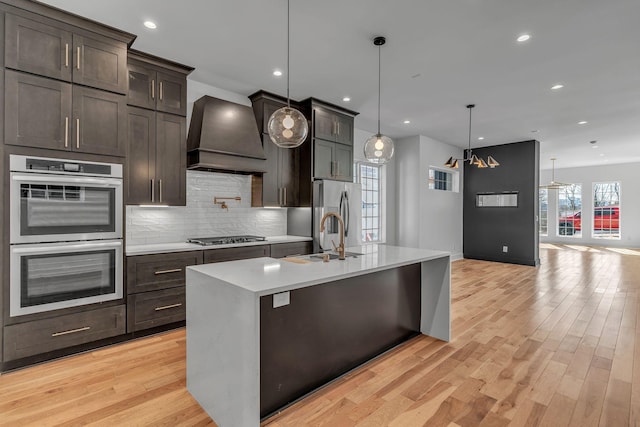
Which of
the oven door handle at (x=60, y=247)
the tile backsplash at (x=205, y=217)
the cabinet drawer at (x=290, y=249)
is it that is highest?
the tile backsplash at (x=205, y=217)

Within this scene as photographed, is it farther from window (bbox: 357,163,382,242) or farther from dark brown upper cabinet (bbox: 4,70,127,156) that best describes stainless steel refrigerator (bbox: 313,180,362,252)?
dark brown upper cabinet (bbox: 4,70,127,156)

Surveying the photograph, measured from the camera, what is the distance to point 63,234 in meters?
2.73

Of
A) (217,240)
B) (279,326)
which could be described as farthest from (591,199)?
(279,326)

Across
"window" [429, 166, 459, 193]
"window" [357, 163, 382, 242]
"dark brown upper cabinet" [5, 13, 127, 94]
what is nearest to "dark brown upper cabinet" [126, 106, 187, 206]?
"dark brown upper cabinet" [5, 13, 127, 94]

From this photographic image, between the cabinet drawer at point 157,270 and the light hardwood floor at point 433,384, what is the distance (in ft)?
1.73

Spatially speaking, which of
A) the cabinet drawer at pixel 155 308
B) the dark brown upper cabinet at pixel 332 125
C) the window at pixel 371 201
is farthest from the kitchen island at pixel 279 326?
the window at pixel 371 201

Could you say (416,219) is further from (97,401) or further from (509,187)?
(97,401)

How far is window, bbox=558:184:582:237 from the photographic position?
37.8ft

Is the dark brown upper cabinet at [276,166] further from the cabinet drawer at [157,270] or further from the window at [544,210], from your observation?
the window at [544,210]

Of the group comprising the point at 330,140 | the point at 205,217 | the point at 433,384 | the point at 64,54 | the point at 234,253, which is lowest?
the point at 433,384

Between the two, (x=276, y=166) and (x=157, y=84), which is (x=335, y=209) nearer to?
(x=276, y=166)

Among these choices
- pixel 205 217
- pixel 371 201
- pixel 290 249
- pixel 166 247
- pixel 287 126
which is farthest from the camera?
pixel 371 201

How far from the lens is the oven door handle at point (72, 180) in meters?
2.56

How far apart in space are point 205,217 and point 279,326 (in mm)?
2602
